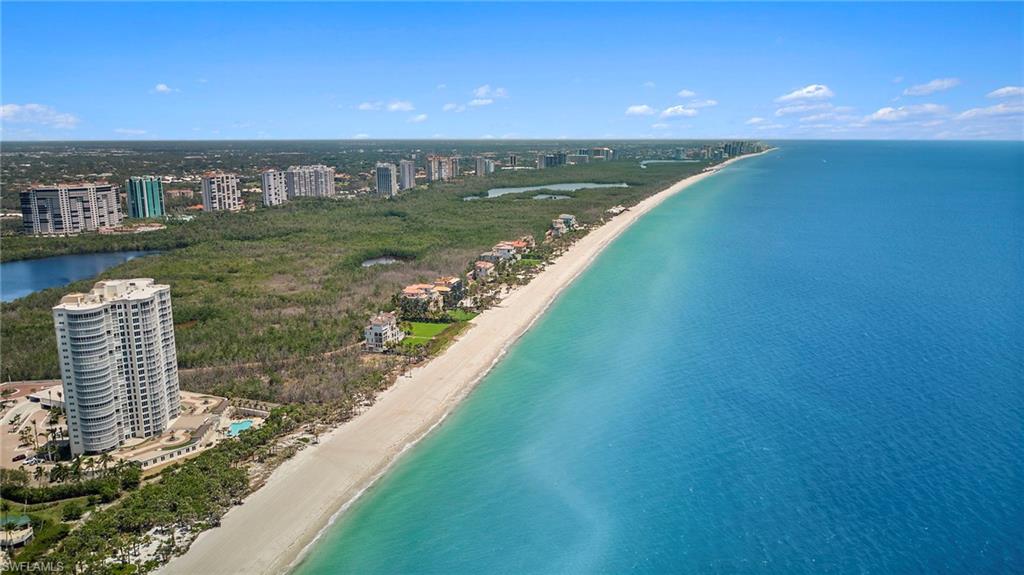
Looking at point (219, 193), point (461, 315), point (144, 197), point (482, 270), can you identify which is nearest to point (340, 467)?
point (461, 315)

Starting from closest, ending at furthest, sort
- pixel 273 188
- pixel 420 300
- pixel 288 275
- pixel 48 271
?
1. pixel 420 300
2. pixel 288 275
3. pixel 48 271
4. pixel 273 188

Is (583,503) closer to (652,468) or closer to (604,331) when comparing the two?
(652,468)

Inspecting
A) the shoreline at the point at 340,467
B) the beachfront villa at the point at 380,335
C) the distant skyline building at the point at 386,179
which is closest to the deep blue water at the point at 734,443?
the shoreline at the point at 340,467

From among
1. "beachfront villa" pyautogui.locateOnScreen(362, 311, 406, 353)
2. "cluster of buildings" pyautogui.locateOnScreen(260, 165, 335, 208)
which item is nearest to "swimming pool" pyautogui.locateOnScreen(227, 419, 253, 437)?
"beachfront villa" pyautogui.locateOnScreen(362, 311, 406, 353)

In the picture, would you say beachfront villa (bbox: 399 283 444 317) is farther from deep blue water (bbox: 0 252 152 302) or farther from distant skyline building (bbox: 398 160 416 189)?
distant skyline building (bbox: 398 160 416 189)

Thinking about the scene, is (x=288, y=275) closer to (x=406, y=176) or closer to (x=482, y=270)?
(x=482, y=270)

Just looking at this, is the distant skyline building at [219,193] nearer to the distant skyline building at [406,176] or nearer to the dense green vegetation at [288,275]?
the dense green vegetation at [288,275]
